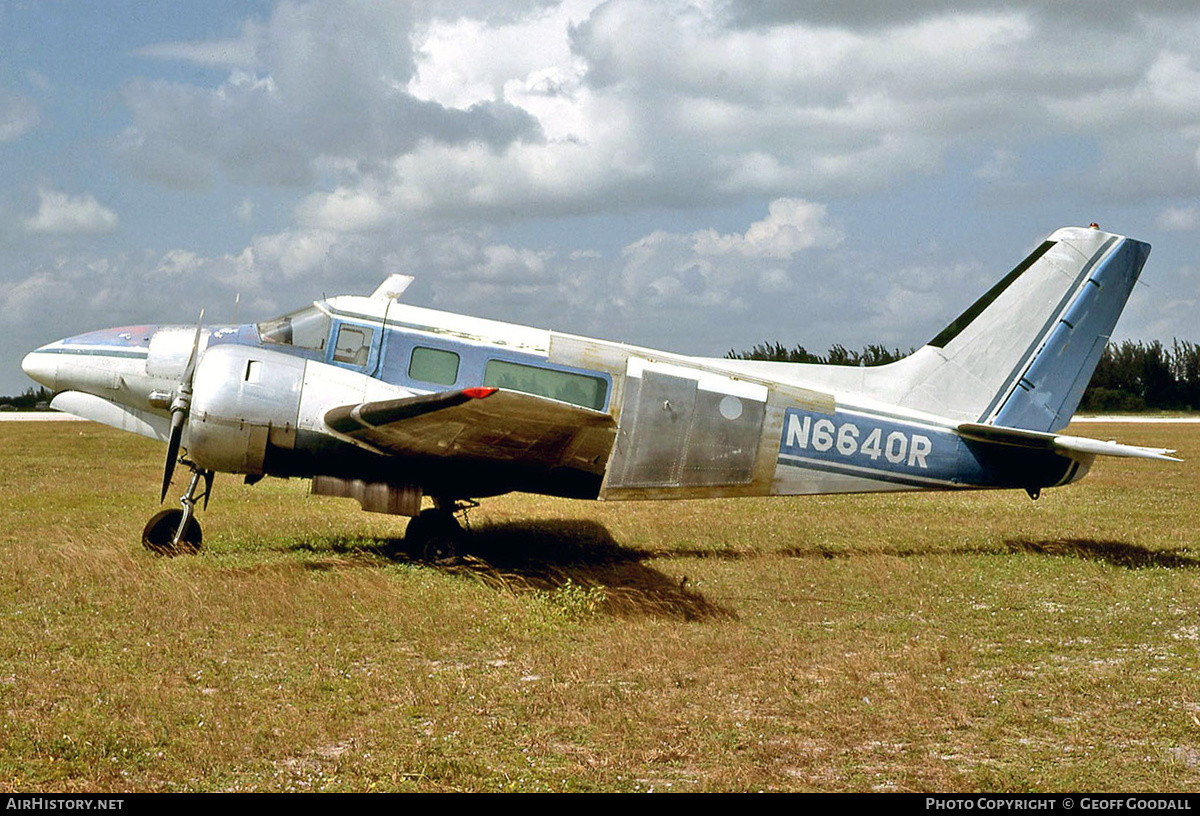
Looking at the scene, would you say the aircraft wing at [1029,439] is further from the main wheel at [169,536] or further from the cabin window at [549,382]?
the main wheel at [169,536]

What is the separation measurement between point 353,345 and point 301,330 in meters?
0.71

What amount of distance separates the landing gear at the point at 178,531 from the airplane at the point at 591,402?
0.03 metres

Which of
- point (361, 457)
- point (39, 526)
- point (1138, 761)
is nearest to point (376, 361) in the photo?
point (361, 457)

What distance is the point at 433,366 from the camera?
11844 mm

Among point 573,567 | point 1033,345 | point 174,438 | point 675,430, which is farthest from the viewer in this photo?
point 1033,345

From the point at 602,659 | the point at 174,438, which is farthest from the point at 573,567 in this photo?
the point at 174,438

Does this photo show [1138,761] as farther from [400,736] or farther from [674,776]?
[400,736]

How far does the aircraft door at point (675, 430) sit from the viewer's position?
1171cm

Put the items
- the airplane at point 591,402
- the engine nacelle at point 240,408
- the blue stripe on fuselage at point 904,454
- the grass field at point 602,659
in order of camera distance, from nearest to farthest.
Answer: the grass field at point 602,659, the engine nacelle at point 240,408, the airplane at point 591,402, the blue stripe on fuselage at point 904,454

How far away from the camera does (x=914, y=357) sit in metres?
13.2

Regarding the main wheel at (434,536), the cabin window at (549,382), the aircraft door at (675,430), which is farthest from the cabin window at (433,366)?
the aircraft door at (675,430)

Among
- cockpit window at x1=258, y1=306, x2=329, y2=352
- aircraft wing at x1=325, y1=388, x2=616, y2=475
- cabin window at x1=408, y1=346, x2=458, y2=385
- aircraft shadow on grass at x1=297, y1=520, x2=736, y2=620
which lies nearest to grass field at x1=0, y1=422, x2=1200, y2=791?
aircraft shadow on grass at x1=297, y1=520, x2=736, y2=620

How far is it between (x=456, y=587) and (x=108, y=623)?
3552 mm

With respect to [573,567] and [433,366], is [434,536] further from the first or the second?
[433,366]
